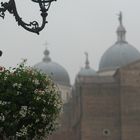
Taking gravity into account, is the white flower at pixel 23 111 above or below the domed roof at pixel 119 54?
below

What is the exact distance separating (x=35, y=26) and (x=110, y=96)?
42.3 m

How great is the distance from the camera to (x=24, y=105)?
7.83 meters

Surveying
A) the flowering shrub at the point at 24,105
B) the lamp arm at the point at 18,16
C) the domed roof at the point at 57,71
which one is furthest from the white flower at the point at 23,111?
the domed roof at the point at 57,71

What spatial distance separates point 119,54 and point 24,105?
54.5 meters

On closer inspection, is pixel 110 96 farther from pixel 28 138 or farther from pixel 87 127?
pixel 28 138

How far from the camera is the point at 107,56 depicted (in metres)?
62.2

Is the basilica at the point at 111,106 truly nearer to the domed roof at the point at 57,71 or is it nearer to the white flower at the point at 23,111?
the domed roof at the point at 57,71

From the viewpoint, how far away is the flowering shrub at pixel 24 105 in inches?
305

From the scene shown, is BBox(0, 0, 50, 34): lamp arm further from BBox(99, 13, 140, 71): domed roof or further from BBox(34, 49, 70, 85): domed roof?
BBox(34, 49, 70, 85): domed roof

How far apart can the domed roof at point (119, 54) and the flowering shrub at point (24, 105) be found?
53400mm

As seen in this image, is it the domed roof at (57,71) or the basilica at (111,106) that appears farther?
the domed roof at (57,71)

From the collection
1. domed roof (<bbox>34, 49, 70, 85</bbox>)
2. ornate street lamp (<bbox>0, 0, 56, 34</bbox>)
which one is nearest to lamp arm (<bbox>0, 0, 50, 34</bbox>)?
ornate street lamp (<bbox>0, 0, 56, 34</bbox>)

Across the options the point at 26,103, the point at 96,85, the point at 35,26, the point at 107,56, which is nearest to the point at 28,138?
the point at 26,103

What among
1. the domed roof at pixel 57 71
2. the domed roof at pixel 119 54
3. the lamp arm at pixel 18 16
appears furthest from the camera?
the domed roof at pixel 57 71
